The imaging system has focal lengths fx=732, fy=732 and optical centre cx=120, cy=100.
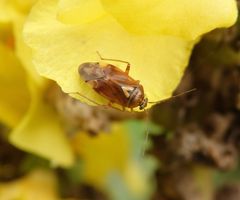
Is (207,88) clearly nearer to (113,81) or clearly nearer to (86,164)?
(113,81)

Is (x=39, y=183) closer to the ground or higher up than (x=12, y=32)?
closer to the ground

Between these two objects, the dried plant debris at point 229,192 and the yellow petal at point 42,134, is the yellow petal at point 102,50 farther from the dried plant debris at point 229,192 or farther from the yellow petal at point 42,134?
the dried plant debris at point 229,192

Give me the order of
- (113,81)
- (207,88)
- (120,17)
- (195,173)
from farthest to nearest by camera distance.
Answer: (195,173), (207,88), (113,81), (120,17)

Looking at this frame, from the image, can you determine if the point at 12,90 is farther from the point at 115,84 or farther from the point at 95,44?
the point at 95,44

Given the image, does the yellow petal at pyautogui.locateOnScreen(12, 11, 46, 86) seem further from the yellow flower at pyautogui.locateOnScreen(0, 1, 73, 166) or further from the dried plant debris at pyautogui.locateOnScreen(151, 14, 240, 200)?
the dried plant debris at pyautogui.locateOnScreen(151, 14, 240, 200)

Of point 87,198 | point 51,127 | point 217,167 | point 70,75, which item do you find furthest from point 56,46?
point 87,198

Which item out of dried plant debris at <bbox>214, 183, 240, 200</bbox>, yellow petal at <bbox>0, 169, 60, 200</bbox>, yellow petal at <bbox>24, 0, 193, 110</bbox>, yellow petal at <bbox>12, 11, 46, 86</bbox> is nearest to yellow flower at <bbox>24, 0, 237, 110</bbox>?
yellow petal at <bbox>24, 0, 193, 110</bbox>
